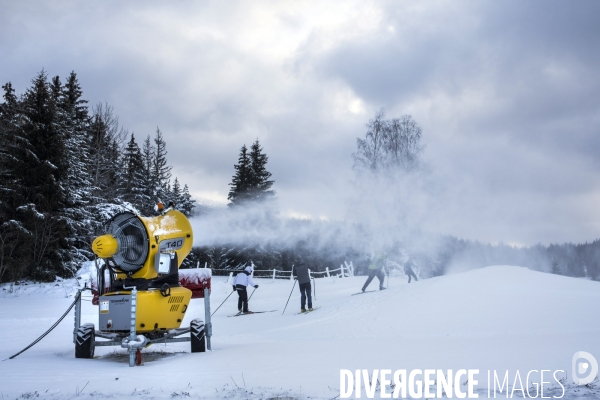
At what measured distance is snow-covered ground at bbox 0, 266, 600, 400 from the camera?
531 centimetres

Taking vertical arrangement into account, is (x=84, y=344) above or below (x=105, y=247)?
→ below

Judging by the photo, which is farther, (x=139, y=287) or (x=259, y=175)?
(x=259, y=175)

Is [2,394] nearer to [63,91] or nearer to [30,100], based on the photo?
[30,100]

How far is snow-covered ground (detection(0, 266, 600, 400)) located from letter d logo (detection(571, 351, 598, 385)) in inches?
5.1

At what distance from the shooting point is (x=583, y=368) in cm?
565

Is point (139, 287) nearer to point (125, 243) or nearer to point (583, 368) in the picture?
point (125, 243)

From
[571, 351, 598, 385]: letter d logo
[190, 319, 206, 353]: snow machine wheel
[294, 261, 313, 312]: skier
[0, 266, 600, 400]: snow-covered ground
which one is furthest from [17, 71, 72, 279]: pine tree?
[571, 351, 598, 385]: letter d logo

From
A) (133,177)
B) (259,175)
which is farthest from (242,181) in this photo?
(133,177)

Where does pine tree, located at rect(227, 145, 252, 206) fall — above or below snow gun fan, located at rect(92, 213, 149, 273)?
above

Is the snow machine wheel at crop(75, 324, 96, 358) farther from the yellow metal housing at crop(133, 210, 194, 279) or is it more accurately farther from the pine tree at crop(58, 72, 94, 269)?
the pine tree at crop(58, 72, 94, 269)

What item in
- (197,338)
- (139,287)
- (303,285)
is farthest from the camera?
(303,285)

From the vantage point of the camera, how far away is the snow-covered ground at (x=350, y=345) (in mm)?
5309

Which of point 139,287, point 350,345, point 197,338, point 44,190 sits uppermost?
point 44,190

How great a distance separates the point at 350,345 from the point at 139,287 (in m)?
3.86
